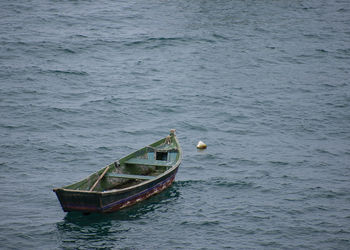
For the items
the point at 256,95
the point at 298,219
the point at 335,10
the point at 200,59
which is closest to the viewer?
the point at 298,219

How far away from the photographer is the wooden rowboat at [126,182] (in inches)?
904

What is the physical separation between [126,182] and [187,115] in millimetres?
11987

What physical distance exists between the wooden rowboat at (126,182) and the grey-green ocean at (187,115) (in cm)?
80

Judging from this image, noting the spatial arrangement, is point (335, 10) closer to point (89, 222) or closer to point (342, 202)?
point (342, 202)

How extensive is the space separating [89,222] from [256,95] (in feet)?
69.0

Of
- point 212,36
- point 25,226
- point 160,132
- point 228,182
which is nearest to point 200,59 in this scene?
point 212,36

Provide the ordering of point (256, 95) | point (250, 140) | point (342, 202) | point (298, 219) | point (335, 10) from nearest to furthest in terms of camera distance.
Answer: point (298, 219)
point (342, 202)
point (250, 140)
point (256, 95)
point (335, 10)

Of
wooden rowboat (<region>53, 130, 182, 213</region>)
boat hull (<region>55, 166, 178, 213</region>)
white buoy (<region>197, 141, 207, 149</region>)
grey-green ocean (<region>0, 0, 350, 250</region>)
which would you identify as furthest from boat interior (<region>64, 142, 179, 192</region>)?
white buoy (<region>197, 141, 207, 149</region>)

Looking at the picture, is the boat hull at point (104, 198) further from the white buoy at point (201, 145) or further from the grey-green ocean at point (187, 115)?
the white buoy at point (201, 145)

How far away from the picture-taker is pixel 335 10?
61.8 meters

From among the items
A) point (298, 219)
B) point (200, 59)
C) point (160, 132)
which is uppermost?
point (200, 59)

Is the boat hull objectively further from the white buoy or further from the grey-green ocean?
the white buoy

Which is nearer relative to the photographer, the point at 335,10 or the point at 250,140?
the point at 250,140

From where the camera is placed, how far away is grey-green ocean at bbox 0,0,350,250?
24.1 metres
